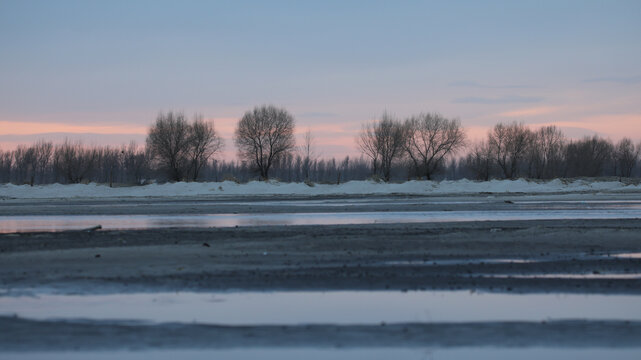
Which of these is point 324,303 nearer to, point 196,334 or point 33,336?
point 196,334

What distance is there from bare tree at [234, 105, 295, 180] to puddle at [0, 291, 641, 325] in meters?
77.6

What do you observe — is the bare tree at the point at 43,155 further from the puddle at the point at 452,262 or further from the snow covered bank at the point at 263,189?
the puddle at the point at 452,262

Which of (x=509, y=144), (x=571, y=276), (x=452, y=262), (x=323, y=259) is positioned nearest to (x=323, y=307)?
(x=323, y=259)

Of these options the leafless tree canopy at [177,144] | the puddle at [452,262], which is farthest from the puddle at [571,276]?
the leafless tree canopy at [177,144]

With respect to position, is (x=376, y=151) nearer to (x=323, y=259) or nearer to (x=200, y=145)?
(x=200, y=145)

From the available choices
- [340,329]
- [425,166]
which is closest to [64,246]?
[340,329]

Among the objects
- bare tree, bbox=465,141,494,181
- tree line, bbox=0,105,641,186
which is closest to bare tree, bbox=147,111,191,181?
tree line, bbox=0,105,641,186

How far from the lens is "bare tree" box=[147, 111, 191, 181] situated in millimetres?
85062

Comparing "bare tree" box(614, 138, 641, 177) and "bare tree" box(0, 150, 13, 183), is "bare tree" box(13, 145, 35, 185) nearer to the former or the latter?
"bare tree" box(0, 150, 13, 183)

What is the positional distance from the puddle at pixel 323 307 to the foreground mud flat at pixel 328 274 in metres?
0.13

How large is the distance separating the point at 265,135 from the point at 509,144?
42380 millimetres

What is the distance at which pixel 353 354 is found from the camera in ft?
23.6

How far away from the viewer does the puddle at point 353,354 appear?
707 centimetres

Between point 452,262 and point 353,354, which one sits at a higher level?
point 452,262
